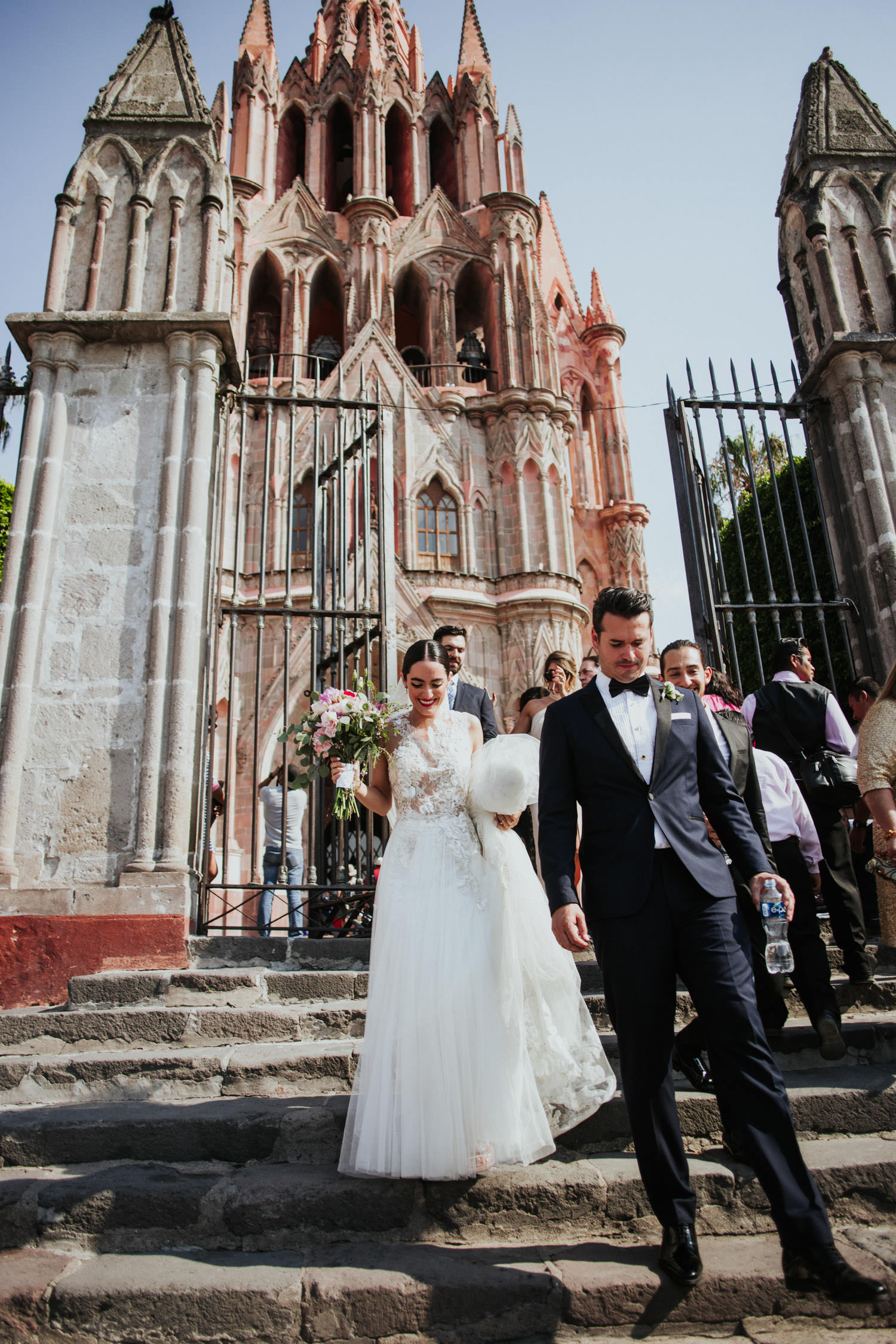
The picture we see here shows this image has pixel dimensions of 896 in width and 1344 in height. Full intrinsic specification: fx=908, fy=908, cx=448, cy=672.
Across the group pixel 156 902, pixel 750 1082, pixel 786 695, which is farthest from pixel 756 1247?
pixel 156 902

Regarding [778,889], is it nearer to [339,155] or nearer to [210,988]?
[210,988]

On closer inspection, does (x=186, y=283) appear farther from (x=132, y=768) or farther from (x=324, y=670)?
(x=132, y=768)

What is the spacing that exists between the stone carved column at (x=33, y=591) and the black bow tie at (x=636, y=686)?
13.3 ft

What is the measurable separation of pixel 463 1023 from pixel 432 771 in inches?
41.8

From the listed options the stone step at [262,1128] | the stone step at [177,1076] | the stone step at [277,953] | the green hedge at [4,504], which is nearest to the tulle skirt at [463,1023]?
the stone step at [262,1128]

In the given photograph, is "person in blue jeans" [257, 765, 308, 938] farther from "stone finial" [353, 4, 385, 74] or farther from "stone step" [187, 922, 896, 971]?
"stone finial" [353, 4, 385, 74]

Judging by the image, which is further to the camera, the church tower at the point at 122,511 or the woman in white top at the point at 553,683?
the woman in white top at the point at 553,683

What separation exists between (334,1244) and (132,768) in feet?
11.4

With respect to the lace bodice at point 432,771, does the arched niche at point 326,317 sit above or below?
above

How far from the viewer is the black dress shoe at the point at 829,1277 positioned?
2334 millimetres

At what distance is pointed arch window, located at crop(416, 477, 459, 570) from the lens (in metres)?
22.8

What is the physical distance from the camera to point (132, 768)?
570 centimetres

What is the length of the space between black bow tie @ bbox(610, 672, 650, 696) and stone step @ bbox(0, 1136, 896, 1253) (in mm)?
1627

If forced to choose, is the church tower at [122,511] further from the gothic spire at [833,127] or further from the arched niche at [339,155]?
the arched niche at [339,155]
